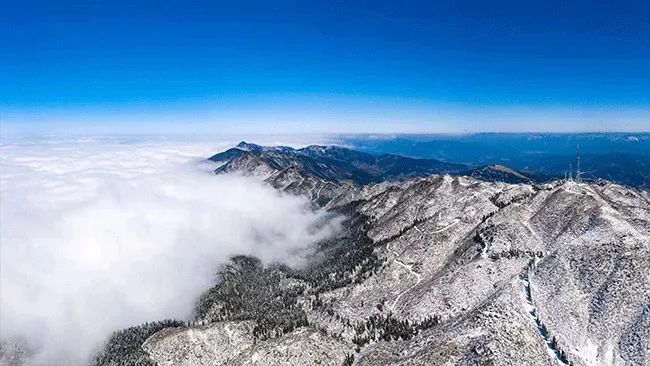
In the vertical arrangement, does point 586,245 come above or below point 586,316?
above

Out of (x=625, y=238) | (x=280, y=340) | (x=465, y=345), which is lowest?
(x=280, y=340)

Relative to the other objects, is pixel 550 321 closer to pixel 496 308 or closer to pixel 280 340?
pixel 496 308

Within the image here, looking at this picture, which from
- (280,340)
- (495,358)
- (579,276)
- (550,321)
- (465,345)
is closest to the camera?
(495,358)

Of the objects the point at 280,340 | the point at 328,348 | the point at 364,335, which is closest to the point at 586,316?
the point at 364,335

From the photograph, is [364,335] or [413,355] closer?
[413,355]

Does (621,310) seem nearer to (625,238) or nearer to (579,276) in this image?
(579,276)

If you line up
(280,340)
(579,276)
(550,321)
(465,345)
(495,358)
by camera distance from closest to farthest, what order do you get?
(495,358) < (465,345) < (550,321) < (579,276) < (280,340)

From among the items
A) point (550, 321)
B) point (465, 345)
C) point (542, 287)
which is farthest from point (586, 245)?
point (465, 345)

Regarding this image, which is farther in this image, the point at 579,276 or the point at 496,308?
the point at 579,276

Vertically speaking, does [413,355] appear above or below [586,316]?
below
